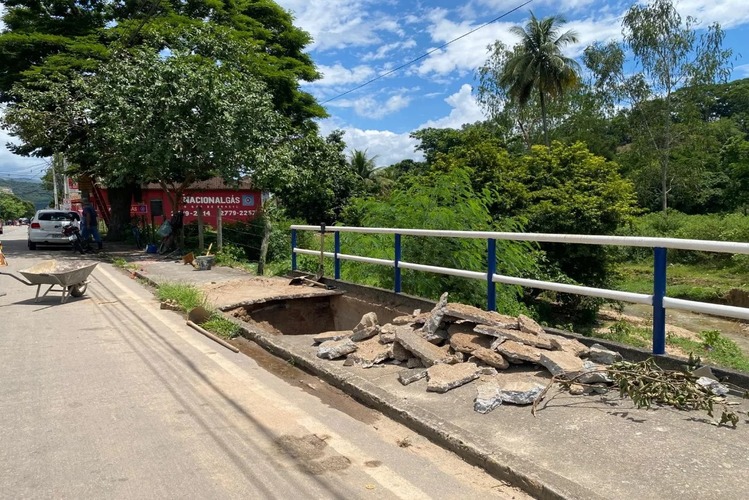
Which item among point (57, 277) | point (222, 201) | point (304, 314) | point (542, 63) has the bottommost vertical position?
point (304, 314)

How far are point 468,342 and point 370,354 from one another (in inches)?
43.3

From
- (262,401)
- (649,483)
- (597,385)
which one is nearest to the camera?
(649,483)

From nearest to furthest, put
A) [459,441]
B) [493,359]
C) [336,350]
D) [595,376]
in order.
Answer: [459,441] → [595,376] → [493,359] → [336,350]

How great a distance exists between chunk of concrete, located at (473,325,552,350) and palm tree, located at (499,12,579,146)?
106ft

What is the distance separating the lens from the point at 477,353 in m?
5.35

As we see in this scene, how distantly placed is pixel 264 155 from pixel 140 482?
17042 millimetres

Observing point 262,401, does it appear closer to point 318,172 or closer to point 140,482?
point 140,482

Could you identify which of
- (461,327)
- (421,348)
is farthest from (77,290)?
(461,327)

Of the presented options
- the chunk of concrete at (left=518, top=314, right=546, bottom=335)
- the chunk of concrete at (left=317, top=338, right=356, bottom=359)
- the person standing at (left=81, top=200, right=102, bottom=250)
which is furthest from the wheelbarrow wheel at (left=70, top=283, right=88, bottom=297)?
the person standing at (left=81, top=200, right=102, bottom=250)

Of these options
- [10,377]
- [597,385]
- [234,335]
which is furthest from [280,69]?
[597,385]

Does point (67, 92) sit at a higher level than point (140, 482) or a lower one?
Result: higher

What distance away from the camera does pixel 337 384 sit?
5570 millimetres

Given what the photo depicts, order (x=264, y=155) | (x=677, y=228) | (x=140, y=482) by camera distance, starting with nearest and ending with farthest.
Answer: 1. (x=140, y=482)
2. (x=264, y=155)
3. (x=677, y=228)

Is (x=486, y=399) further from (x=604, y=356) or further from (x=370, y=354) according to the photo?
(x=370, y=354)
